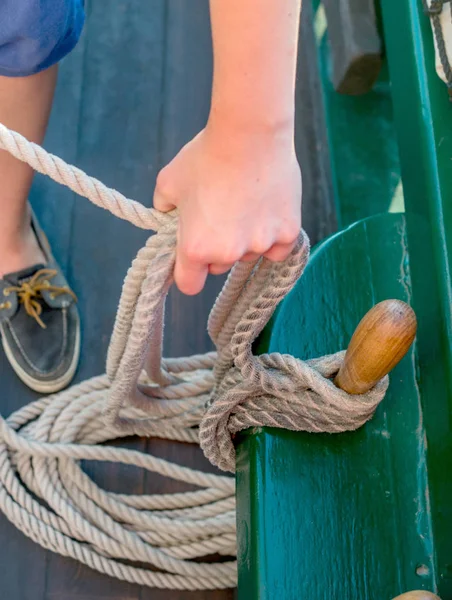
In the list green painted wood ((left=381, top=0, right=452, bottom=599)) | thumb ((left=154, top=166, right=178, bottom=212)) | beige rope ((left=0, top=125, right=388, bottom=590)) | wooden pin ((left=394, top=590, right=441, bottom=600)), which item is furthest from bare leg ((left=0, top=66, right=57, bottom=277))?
wooden pin ((left=394, top=590, right=441, bottom=600))

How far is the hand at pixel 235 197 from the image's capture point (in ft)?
2.07

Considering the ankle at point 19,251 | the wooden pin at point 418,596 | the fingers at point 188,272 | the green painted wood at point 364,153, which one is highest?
the green painted wood at point 364,153

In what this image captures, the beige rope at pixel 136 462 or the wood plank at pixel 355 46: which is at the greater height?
the wood plank at pixel 355 46

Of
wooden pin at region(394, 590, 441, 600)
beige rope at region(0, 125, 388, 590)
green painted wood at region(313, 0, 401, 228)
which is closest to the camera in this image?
wooden pin at region(394, 590, 441, 600)

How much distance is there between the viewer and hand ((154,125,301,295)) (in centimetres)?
63

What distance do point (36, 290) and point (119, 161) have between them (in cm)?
39

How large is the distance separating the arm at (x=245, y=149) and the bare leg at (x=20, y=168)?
485mm

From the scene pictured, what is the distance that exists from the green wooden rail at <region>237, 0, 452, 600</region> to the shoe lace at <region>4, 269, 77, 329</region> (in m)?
0.54

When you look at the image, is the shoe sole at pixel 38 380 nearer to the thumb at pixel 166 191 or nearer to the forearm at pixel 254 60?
the thumb at pixel 166 191

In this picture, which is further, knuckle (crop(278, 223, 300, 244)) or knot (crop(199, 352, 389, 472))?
knot (crop(199, 352, 389, 472))

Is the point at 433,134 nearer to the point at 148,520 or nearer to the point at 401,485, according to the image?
the point at 401,485

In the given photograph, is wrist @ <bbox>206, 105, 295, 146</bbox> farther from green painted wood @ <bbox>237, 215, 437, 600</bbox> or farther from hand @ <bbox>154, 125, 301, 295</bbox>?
green painted wood @ <bbox>237, 215, 437, 600</bbox>

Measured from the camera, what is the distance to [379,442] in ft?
2.86

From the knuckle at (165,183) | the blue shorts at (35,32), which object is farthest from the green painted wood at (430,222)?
the blue shorts at (35,32)
